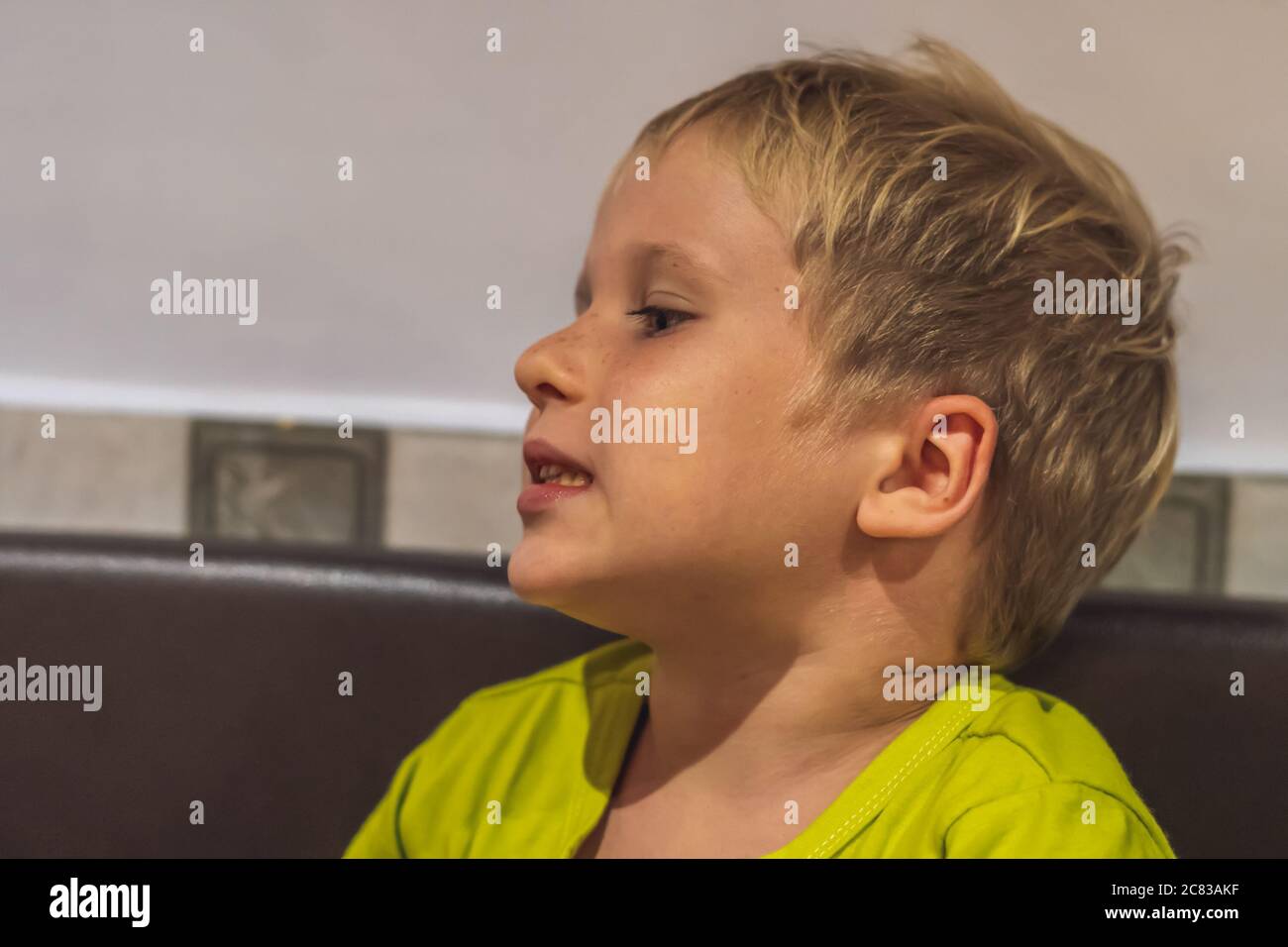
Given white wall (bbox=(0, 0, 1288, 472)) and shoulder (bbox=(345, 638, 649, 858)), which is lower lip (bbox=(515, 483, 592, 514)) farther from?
white wall (bbox=(0, 0, 1288, 472))

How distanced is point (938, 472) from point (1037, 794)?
19cm

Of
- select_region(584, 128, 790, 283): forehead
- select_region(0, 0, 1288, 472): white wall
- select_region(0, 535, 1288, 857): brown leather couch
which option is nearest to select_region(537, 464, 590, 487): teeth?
select_region(584, 128, 790, 283): forehead

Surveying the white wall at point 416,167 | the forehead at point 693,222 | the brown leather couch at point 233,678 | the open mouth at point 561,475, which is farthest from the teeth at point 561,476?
the white wall at point 416,167

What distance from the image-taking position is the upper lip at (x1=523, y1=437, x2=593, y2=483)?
703mm

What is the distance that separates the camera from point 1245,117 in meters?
0.99

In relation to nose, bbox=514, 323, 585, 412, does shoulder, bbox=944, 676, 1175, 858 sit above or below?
below

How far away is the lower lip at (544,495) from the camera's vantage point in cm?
70

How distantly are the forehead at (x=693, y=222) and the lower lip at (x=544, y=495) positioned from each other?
0.47 feet

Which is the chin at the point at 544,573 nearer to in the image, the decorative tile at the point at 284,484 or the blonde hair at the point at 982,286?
the blonde hair at the point at 982,286

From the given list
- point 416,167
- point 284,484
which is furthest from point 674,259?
point 284,484

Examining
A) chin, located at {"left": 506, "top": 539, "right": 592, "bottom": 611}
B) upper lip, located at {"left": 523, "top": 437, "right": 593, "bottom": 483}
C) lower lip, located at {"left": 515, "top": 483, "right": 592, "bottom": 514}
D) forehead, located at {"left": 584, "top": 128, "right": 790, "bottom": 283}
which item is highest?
forehead, located at {"left": 584, "top": 128, "right": 790, "bottom": 283}

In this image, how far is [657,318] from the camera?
0.72 metres
